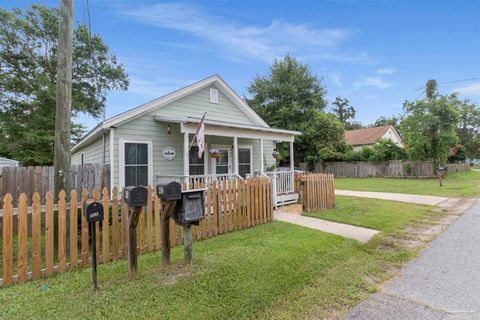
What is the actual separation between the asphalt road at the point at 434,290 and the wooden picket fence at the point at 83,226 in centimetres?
329

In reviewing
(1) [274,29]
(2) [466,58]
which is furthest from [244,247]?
(2) [466,58]

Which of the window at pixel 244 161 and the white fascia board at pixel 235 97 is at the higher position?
the white fascia board at pixel 235 97

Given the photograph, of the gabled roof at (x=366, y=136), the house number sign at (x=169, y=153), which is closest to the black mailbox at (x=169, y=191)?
the house number sign at (x=169, y=153)

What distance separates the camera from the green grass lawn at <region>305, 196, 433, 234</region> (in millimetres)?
6426

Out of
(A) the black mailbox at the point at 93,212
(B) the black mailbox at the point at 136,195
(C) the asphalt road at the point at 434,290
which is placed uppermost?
(B) the black mailbox at the point at 136,195

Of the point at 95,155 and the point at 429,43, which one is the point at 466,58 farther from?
the point at 95,155

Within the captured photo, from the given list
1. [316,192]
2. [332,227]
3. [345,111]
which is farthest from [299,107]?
[345,111]

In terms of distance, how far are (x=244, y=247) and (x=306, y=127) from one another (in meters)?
22.9

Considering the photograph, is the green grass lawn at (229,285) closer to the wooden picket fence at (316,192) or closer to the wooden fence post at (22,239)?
the wooden fence post at (22,239)

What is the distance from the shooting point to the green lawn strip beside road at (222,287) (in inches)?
103

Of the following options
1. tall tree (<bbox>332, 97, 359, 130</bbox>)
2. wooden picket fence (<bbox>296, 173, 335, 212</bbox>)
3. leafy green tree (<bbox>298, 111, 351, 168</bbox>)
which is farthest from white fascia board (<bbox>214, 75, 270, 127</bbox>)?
tall tree (<bbox>332, 97, 359, 130</bbox>)

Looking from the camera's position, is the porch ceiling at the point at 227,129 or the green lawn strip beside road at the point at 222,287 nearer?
the green lawn strip beside road at the point at 222,287

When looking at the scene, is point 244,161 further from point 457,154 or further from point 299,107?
point 457,154

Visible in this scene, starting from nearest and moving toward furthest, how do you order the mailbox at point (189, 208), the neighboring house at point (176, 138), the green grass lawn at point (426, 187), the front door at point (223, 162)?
the mailbox at point (189, 208), the neighboring house at point (176, 138), the front door at point (223, 162), the green grass lawn at point (426, 187)
